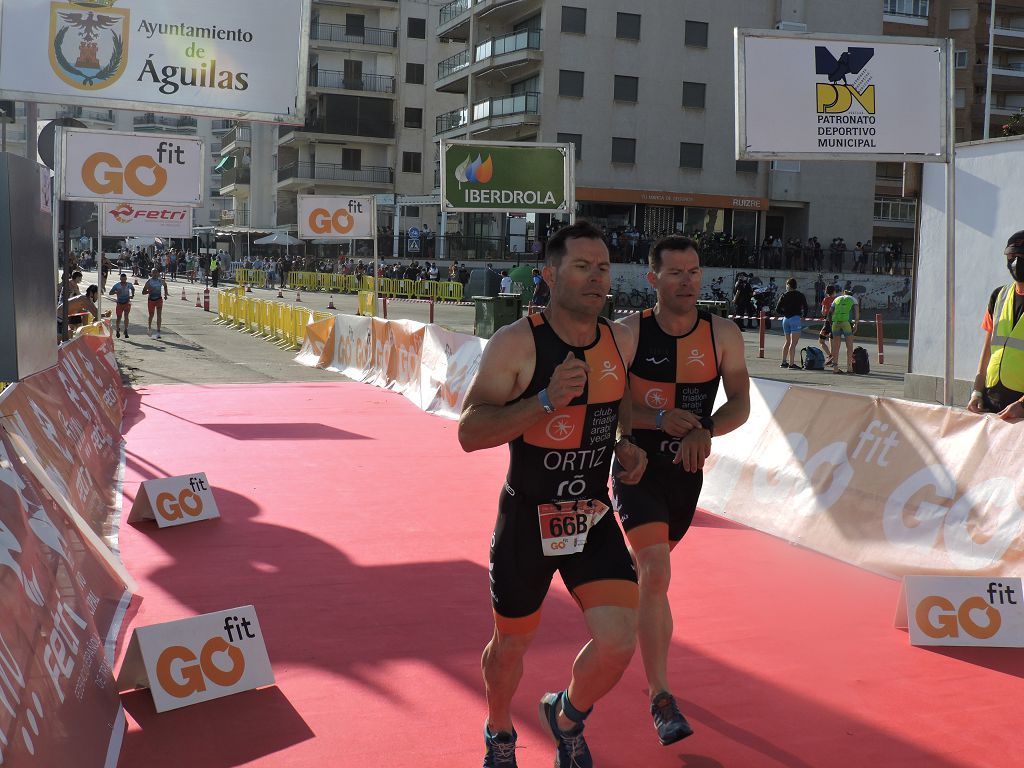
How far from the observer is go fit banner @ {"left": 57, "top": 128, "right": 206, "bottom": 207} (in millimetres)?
15250

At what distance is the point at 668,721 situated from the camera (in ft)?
14.6

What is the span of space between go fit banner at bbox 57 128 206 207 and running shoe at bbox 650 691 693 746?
12.9 metres

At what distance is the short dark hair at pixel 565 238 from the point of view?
4062 millimetres

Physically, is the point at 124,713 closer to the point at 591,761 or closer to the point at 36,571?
the point at 36,571

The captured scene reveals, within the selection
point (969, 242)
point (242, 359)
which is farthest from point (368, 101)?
point (969, 242)

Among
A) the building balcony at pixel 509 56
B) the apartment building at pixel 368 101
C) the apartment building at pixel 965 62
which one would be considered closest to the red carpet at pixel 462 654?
the building balcony at pixel 509 56

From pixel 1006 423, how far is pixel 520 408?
4.48 m

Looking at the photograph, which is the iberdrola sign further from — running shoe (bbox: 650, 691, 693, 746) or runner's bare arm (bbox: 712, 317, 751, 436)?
running shoe (bbox: 650, 691, 693, 746)

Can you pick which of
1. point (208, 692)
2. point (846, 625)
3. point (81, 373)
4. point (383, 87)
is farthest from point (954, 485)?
point (383, 87)

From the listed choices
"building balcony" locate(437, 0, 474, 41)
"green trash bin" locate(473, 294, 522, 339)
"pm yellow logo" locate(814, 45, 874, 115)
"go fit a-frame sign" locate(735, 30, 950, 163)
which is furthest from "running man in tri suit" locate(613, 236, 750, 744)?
"building balcony" locate(437, 0, 474, 41)

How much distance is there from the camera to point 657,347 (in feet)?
16.8

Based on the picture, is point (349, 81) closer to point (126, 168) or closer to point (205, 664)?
point (126, 168)

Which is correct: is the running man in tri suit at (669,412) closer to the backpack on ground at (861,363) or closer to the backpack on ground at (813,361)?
the backpack on ground at (861,363)

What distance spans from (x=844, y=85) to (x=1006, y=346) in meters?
3.84
